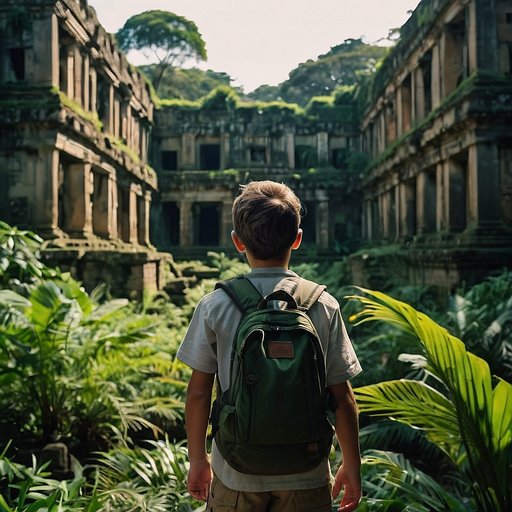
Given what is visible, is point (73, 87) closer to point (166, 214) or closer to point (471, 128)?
point (471, 128)

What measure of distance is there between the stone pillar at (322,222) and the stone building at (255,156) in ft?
0.16

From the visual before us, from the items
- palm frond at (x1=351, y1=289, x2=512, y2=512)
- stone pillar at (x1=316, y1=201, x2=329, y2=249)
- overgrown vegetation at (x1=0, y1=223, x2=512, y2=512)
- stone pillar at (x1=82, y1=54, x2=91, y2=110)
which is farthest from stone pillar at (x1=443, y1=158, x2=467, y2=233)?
stone pillar at (x1=316, y1=201, x2=329, y2=249)

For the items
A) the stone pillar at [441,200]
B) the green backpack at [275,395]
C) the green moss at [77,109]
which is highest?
the green moss at [77,109]

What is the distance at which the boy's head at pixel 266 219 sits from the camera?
2086mm

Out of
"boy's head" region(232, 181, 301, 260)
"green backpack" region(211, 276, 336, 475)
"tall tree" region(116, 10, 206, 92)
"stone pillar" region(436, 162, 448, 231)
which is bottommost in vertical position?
"green backpack" region(211, 276, 336, 475)

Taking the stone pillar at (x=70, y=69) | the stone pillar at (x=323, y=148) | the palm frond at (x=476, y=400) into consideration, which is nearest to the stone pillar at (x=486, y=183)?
the palm frond at (x=476, y=400)

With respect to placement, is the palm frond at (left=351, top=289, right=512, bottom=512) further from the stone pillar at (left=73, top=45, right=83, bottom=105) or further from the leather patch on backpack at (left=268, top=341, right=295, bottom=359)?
the stone pillar at (left=73, top=45, right=83, bottom=105)

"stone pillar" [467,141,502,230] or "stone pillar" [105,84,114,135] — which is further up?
"stone pillar" [105,84,114,135]

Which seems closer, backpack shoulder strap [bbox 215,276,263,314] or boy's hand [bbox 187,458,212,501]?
backpack shoulder strap [bbox 215,276,263,314]

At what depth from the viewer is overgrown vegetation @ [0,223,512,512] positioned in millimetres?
3029

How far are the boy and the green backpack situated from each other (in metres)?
0.12

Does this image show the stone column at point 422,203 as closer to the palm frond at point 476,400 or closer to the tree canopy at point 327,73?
the palm frond at point 476,400

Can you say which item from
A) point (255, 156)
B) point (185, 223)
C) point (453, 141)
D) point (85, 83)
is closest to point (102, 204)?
point (85, 83)

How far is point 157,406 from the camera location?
6027 millimetres
